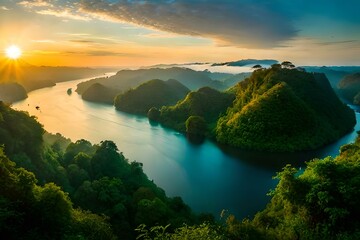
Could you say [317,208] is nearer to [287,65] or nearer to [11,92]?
[287,65]

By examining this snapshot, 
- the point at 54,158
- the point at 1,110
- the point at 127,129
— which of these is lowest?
the point at 127,129

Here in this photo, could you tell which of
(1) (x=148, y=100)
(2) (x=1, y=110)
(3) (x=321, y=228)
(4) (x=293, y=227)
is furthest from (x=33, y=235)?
(1) (x=148, y=100)

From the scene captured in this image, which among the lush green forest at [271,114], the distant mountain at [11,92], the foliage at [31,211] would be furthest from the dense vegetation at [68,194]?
the distant mountain at [11,92]

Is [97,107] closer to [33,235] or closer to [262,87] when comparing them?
[262,87]

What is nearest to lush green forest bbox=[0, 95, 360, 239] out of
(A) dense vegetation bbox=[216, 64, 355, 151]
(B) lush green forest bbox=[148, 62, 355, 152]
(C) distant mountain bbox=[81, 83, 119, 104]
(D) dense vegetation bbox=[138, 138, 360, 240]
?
(D) dense vegetation bbox=[138, 138, 360, 240]

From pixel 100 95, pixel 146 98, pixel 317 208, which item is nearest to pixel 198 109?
pixel 146 98

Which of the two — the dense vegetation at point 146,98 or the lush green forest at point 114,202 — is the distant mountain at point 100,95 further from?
the lush green forest at point 114,202
